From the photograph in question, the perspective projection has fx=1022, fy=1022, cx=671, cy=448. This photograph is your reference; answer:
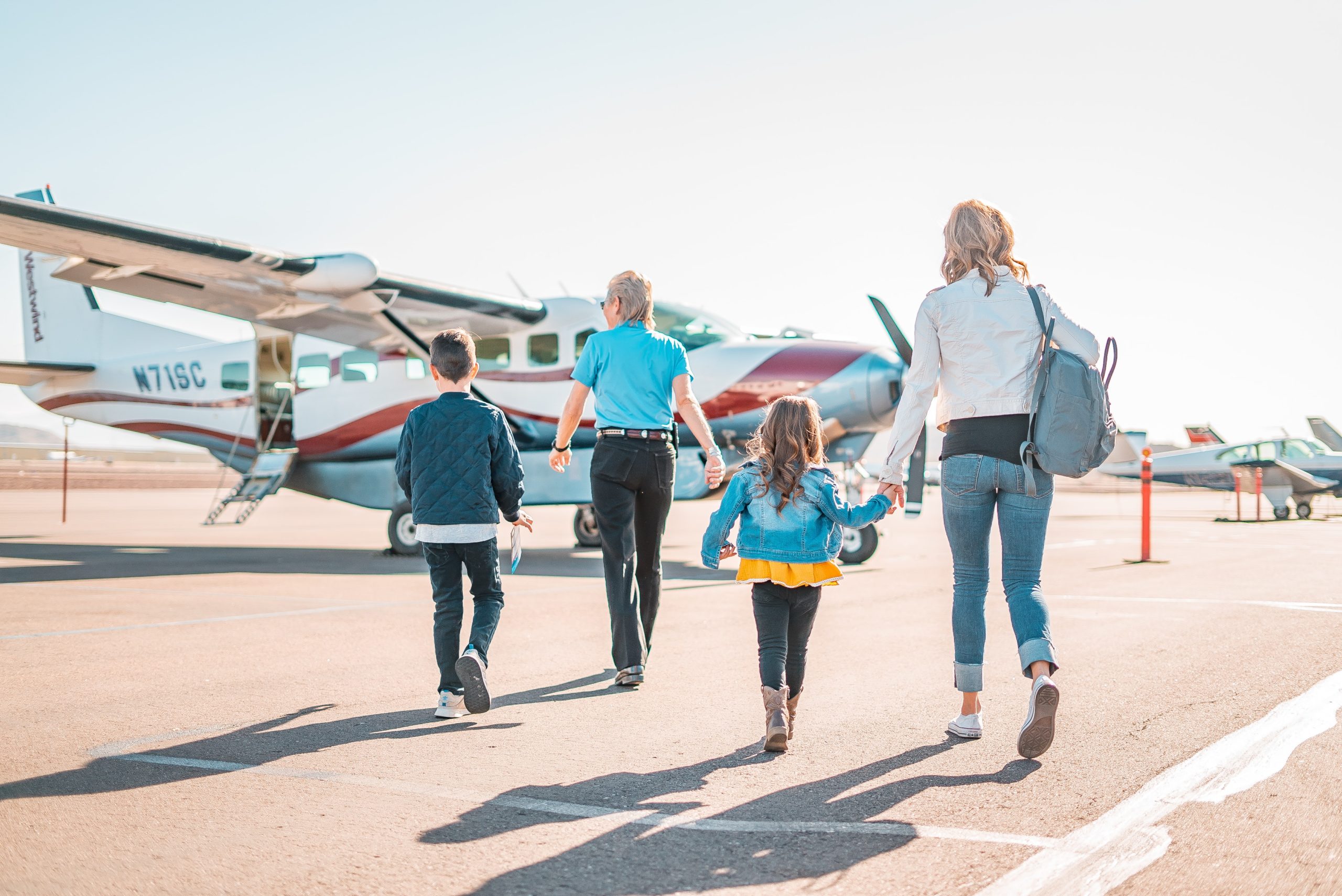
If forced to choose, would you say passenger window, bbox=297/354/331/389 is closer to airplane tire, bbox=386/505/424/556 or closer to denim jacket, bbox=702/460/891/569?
airplane tire, bbox=386/505/424/556

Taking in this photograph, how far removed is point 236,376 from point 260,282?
13.4 ft

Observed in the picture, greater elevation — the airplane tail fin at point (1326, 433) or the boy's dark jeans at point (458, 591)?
the airplane tail fin at point (1326, 433)

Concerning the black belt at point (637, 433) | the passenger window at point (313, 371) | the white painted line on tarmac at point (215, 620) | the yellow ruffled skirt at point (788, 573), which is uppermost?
the passenger window at point (313, 371)

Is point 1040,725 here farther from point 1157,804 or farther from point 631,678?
point 631,678

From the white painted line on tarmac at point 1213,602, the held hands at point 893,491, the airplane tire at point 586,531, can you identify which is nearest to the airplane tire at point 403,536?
the airplane tire at point 586,531

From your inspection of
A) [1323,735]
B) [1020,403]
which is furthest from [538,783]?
[1323,735]

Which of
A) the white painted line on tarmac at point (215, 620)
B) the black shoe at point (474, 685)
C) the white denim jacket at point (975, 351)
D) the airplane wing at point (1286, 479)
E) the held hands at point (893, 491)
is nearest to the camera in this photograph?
the white denim jacket at point (975, 351)

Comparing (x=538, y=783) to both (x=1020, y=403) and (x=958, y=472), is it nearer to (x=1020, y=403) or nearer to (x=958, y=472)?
(x=958, y=472)

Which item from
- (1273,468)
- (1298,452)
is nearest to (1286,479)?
(1273,468)

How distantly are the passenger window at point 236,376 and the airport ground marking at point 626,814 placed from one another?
1256 centimetres

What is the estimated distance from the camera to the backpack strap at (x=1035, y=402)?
3.43 metres

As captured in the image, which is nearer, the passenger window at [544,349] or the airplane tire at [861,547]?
the airplane tire at [861,547]

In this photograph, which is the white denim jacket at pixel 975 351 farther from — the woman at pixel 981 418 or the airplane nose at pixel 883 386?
the airplane nose at pixel 883 386

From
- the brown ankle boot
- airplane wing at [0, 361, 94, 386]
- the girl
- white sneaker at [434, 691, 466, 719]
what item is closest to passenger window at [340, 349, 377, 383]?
airplane wing at [0, 361, 94, 386]
